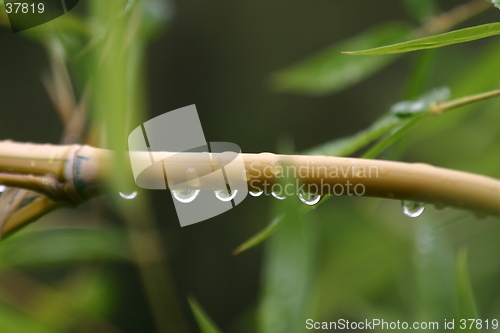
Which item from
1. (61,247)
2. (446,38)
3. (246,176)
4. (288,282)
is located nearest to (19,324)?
(61,247)

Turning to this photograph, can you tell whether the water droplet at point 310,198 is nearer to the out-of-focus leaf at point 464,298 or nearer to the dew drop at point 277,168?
the dew drop at point 277,168

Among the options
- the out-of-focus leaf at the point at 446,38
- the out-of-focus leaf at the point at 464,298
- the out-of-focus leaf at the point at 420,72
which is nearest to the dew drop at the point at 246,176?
the out-of-focus leaf at the point at 446,38

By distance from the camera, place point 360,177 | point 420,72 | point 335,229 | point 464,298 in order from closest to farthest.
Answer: point 360,177
point 464,298
point 420,72
point 335,229

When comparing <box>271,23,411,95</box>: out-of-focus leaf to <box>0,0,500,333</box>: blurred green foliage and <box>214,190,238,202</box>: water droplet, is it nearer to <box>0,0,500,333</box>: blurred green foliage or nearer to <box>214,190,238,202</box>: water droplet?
<box>0,0,500,333</box>: blurred green foliage

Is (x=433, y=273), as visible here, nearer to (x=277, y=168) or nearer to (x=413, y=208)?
(x=413, y=208)

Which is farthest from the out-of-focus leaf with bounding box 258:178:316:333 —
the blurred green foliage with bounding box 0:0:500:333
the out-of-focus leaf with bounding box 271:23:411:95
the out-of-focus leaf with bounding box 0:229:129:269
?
the out-of-focus leaf with bounding box 0:229:129:269

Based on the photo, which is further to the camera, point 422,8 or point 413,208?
point 422,8
